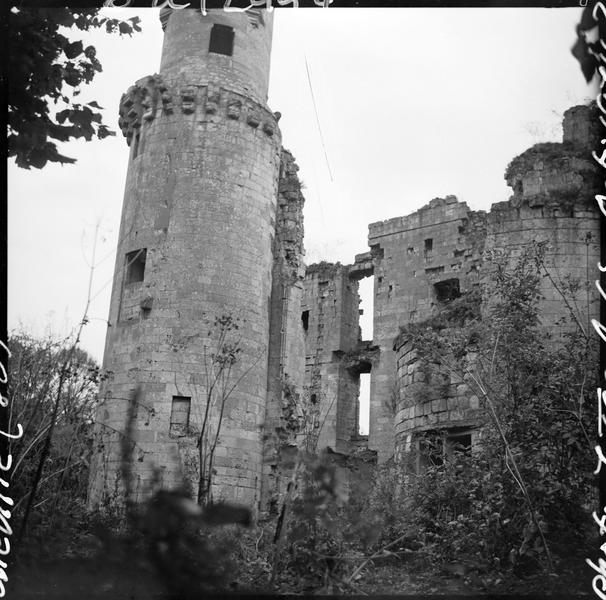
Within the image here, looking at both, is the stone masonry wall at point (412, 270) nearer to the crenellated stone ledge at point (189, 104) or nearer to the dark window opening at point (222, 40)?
the crenellated stone ledge at point (189, 104)

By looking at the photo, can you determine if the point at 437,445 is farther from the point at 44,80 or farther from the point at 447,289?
the point at 447,289

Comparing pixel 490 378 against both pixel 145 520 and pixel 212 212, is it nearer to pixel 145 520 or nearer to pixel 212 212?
pixel 145 520

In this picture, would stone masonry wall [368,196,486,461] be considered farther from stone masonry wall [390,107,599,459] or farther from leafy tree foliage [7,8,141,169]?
leafy tree foliage [7,8,141,169]

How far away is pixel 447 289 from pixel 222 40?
11.4 m

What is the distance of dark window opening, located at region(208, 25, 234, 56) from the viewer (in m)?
16.4

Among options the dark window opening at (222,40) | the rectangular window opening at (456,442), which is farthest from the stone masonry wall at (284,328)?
the rectangular window opening at (456,442)

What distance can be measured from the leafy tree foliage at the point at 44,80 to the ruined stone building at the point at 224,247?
7.43m

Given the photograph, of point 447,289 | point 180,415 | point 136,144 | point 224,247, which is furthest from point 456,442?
point 447,289

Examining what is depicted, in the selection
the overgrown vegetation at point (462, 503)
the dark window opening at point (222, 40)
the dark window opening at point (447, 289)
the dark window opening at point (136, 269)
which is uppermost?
the dark window opening at point (222, 40)

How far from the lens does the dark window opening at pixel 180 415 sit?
535 inches

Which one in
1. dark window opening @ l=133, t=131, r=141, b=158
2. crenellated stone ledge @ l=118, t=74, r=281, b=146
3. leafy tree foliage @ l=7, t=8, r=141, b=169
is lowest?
leafy tree foliage @ l=7, t=8, r=141, b=169

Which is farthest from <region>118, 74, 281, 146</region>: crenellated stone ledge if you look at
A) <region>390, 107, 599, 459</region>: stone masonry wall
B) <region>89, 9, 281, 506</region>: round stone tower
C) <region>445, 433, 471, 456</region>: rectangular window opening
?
<region>445, 433, 471, 456</region>: rectangular window opening

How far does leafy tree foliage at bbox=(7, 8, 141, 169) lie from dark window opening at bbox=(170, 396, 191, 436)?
9.29 meters

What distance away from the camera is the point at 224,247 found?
14.9 m
